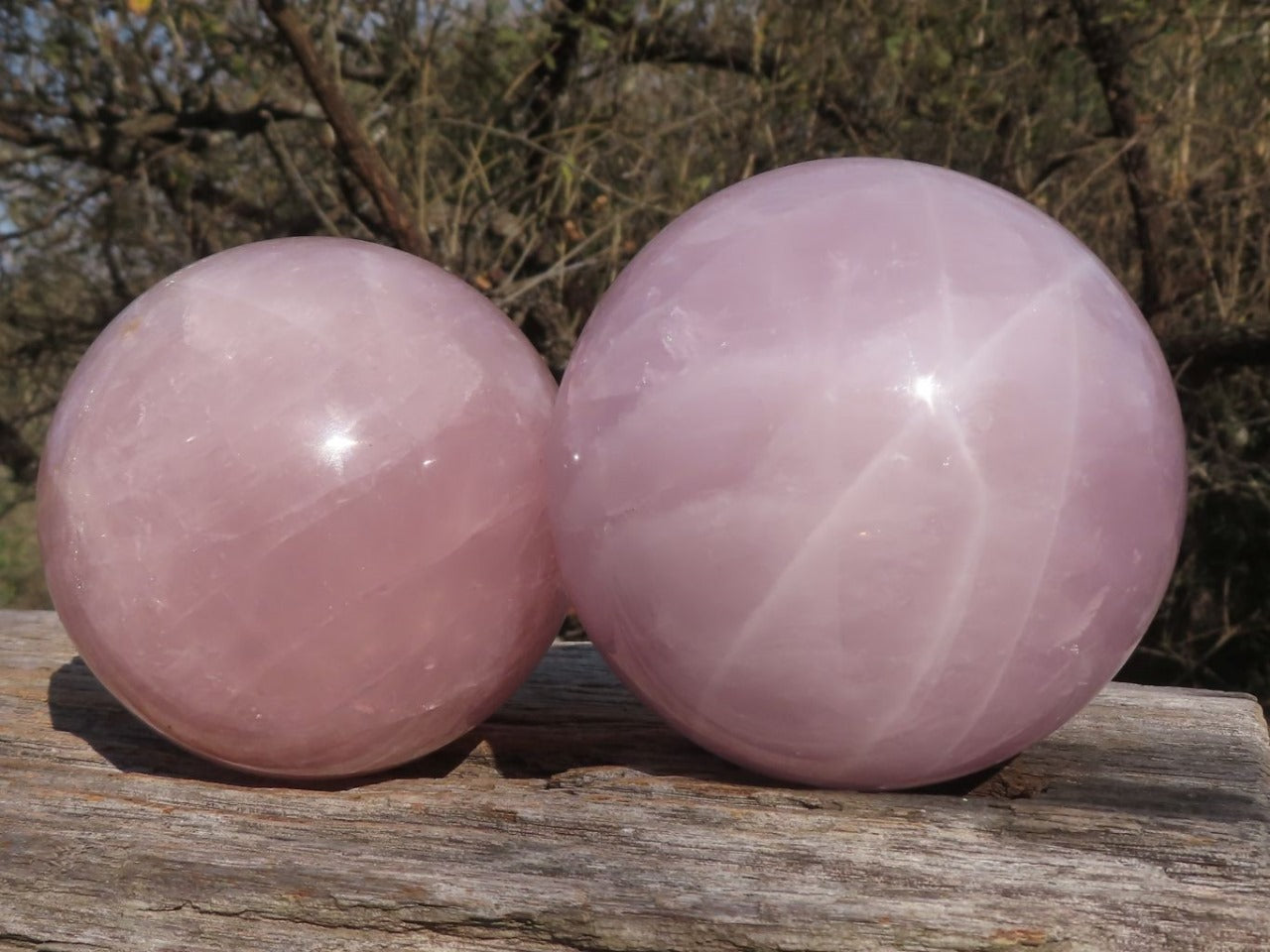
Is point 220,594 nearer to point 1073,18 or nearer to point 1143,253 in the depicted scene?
point 1143,253

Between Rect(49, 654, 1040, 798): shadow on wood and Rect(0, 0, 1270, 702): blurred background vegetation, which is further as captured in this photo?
Rect(0, 0, 1270, 702): blurred background vegetation

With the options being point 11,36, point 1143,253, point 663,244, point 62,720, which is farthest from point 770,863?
point 11,36

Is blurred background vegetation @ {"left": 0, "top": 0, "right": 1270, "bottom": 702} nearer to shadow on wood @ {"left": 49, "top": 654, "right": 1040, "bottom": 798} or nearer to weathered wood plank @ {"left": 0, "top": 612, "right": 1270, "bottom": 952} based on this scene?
shadow on wood @ {"left": 49, "top": 654, "right": 1040, "bottom": 798}

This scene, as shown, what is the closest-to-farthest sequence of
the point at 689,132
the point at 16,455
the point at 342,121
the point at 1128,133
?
the point at 342,121 < the point at 1128,133 < the point at 689,132 < the point at 16,455

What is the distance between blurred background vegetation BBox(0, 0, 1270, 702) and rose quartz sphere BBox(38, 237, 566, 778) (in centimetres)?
165

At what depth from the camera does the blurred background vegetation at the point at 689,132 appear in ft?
10.5

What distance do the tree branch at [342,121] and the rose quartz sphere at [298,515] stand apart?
1285 millimetres

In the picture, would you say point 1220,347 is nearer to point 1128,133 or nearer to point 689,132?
point 1128,133

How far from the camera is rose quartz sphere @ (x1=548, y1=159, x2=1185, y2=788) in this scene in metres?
1.18

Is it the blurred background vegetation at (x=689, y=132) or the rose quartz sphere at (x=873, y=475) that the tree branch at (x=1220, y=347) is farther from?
the rose quartz sphere at (x=873, y=475)

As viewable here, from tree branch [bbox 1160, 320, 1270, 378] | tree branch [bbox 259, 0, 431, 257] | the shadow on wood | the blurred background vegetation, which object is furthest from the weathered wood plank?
the blurred background vegetation

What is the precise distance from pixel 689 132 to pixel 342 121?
1.24m

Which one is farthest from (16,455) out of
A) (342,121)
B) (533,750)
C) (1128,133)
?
(1128,133)

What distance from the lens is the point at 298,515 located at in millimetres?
1306
